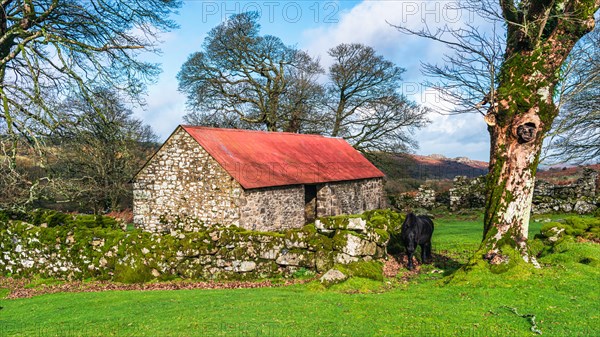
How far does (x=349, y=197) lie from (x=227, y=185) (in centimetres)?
971

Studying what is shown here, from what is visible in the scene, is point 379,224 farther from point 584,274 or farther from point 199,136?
point 199,136

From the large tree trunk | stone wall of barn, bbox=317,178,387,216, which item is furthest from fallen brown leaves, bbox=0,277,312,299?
stone wall of barn, bbox=317,178,387,216

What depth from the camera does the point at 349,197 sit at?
2672 centimetres

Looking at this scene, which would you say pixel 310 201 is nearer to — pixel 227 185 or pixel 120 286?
pixel 227 185

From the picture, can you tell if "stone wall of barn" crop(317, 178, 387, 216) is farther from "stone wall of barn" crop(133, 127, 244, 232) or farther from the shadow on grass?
the shadow on grass

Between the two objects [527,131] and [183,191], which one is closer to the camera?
[527,131]

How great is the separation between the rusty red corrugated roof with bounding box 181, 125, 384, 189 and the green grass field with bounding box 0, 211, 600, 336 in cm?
862

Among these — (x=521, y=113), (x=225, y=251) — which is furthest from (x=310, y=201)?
(x=521, y=113)

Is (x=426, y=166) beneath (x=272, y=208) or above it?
above

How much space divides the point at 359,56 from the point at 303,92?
17.3 ft

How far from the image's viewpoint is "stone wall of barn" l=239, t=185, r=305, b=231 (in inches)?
750

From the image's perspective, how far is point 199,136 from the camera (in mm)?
20484

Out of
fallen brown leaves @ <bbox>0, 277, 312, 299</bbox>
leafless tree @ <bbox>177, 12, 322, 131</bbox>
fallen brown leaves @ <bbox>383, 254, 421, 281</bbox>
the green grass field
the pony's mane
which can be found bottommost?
fallen brown leaves @ <bbox>0, 277, 312, 299</bbox>

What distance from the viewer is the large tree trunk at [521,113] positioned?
10.7 metres
